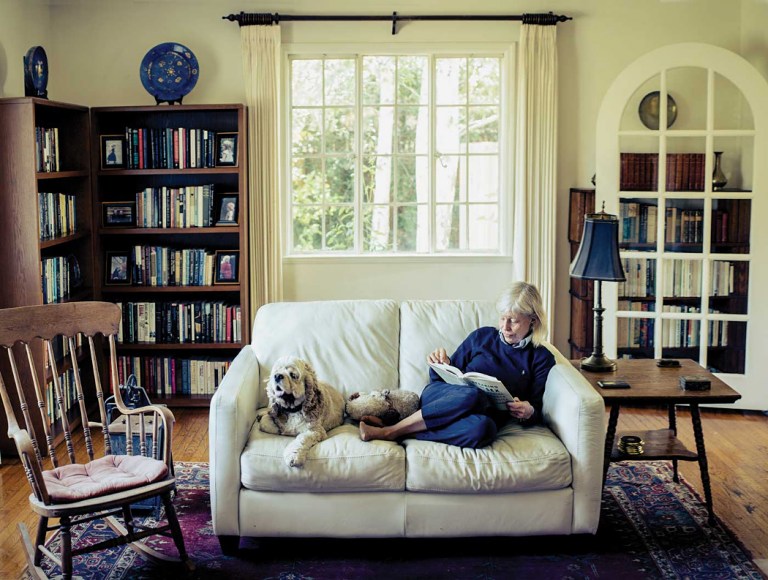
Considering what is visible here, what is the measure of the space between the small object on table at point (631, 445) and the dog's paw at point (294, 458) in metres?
1.34

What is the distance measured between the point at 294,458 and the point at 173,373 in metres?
2.46

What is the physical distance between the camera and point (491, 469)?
3322 millimetres

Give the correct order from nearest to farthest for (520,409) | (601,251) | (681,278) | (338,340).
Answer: (520,409) → (601,251) → (338,340) → (681,278)

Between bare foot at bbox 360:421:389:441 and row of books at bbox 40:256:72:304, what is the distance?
202cm

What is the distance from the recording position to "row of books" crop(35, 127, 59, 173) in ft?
15.2

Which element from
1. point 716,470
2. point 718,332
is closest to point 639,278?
point 718,332

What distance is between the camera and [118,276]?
5504 mm

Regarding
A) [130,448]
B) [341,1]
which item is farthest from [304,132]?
[130,448]

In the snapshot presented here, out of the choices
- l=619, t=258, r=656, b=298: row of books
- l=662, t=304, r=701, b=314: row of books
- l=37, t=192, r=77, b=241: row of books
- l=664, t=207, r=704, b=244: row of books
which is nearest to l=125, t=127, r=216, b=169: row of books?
l=37, t=192, r=77, b=241: row of books

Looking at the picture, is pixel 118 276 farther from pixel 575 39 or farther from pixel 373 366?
pixel 575 39

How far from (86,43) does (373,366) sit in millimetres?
2989

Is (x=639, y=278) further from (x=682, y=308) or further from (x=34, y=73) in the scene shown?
(x=34, y=73)

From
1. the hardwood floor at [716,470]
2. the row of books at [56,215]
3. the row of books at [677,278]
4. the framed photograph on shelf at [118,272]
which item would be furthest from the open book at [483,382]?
the framed photograph on shelf at [118,272]

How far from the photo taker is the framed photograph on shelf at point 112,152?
17.8 ft
